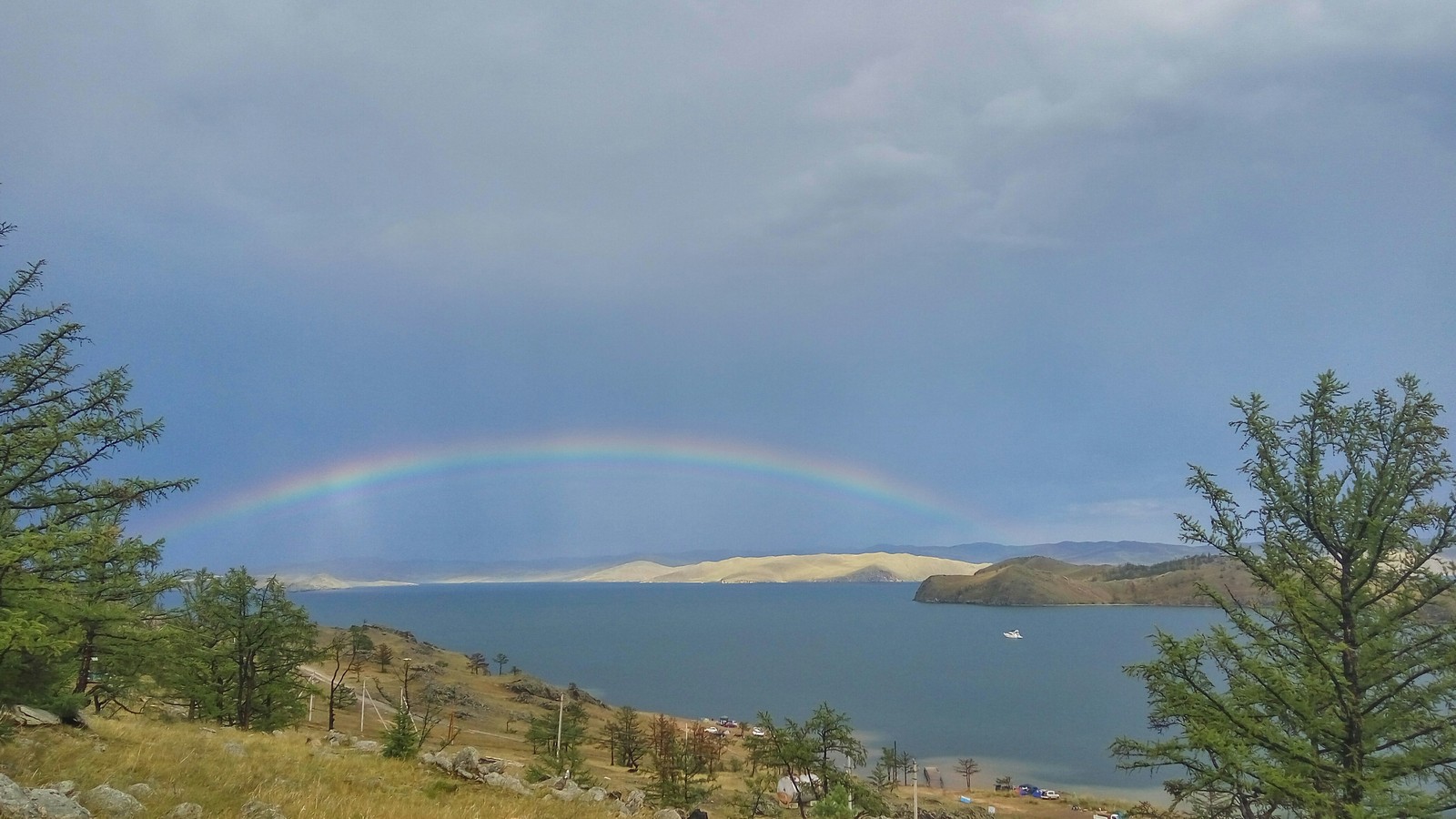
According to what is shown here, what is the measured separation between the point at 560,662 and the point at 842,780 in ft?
431

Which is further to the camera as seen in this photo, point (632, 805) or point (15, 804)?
point (632, 805)

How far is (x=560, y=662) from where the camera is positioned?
145m

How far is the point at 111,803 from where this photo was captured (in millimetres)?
8688

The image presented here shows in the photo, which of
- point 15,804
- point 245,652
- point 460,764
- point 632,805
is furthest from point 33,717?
point 245,652

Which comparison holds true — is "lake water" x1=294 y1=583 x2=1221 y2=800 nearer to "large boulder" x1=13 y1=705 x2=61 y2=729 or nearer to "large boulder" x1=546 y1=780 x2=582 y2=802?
"large boulder" x1=546 y1=780 x2=582 y2=802

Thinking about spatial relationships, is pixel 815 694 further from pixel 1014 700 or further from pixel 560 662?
pixel 560 662

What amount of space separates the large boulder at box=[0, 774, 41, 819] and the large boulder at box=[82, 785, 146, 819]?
1215mm

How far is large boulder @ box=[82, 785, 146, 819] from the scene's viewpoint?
28.2 ft

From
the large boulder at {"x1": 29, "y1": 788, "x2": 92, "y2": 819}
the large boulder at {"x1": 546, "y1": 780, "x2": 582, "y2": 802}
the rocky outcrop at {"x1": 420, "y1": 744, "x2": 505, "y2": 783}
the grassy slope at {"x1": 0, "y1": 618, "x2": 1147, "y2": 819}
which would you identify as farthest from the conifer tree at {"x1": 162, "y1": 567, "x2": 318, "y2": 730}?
the large boulder at {"x1": 29, "y1": 788, "x2": 92, "y2": 819}

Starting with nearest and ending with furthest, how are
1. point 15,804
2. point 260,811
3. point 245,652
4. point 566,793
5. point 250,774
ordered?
point 15,804
point 260,811
point 250,774
point 566,793
point 245,652

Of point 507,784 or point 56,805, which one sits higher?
point 56,805

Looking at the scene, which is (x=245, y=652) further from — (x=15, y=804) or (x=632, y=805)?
(x=15, y=804)

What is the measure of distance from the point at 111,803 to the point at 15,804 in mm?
1704

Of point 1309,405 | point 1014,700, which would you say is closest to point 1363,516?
point 1309,405
